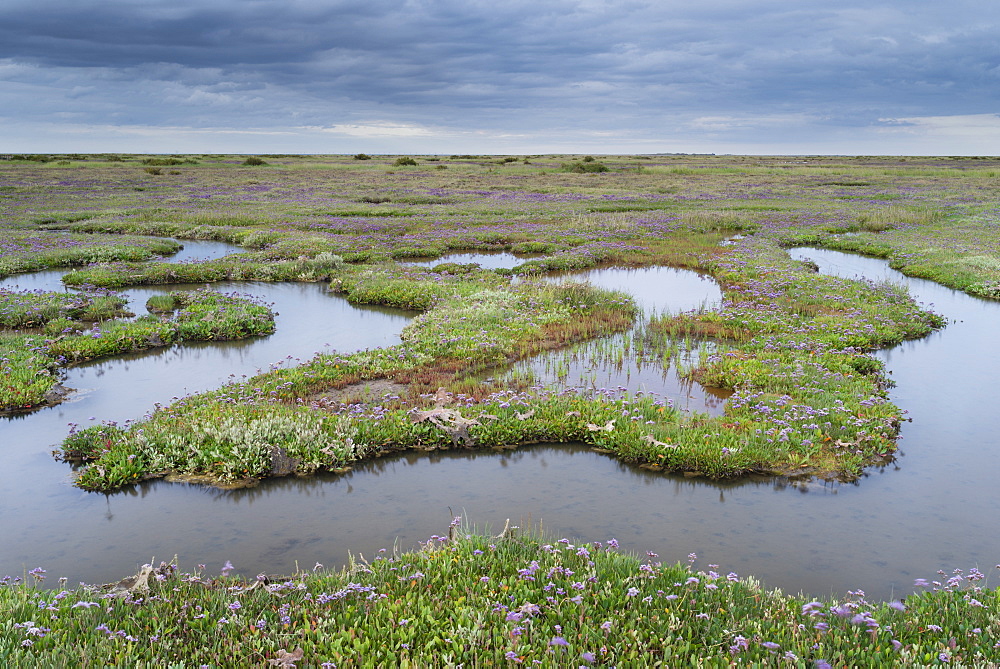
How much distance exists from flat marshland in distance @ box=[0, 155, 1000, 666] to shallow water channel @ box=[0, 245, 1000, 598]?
18.4 inches

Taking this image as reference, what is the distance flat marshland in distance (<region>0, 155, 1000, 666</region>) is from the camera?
5176 mm

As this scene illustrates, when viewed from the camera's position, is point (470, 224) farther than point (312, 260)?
Yes

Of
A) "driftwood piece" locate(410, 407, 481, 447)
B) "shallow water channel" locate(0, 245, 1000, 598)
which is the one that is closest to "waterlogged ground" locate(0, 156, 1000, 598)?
"shallow water channel" locate(0, 245, 1000, 598)

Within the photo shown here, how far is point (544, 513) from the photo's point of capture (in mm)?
8539

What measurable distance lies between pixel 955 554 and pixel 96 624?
925 cm

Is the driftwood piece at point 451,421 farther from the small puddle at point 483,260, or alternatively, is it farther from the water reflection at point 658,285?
the small puddle at point 483,260

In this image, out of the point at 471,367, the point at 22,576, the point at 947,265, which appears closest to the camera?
the point at 22,576

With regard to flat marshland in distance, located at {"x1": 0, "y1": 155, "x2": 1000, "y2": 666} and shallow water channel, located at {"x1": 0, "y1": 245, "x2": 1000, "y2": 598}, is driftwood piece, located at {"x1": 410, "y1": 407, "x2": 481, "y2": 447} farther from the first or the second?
shallow water channel, located at {"x1": 0, "y1": 245, "x2": 1000, "y2": 598}

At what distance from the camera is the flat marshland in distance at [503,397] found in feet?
17.0

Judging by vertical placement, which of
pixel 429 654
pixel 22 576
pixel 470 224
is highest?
pixel 470 224

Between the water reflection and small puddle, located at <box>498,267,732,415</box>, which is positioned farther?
the water reflection

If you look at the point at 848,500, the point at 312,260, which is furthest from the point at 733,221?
the point at 848,500

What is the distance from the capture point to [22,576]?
7.08m

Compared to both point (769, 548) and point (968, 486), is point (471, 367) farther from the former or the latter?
point (968, 486)
